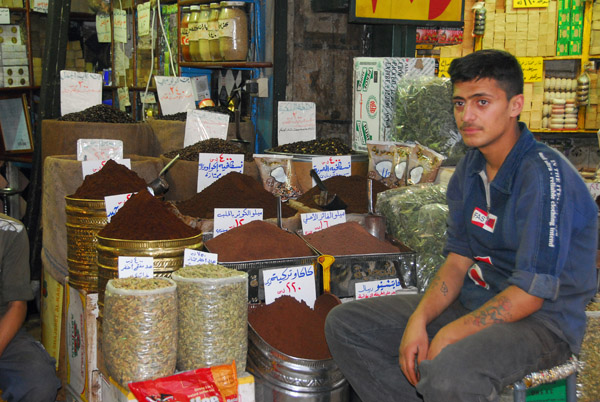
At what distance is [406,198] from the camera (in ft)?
7.45

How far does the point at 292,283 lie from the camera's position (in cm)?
199

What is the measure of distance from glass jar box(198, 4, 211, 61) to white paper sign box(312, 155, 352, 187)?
127cm

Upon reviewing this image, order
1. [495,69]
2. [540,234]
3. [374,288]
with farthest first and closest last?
[374,288] < [495,69] < [540,234]

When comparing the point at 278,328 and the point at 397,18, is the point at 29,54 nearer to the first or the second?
the point at 397,18

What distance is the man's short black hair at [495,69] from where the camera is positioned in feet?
5.04

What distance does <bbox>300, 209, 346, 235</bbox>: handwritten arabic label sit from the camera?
2223mm

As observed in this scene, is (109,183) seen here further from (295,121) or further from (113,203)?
(295,121)

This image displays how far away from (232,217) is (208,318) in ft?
1.95

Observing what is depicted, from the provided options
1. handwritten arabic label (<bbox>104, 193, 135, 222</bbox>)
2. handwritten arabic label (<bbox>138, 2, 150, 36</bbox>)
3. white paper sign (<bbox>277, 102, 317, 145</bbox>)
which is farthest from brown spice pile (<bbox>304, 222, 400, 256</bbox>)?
handwritten arabic label (<bbox>138, 2, 150, 36</bbox>)

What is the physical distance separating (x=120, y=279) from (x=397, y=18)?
186 centimetres

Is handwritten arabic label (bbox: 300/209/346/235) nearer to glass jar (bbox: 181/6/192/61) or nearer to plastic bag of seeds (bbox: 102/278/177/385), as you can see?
plastic bag of seeds (bbox: 102/278/177/385)

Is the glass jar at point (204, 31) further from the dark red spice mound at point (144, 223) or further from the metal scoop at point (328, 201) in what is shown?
the dark red spice mound at point (144, 223)


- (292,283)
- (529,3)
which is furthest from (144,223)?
(529,3)

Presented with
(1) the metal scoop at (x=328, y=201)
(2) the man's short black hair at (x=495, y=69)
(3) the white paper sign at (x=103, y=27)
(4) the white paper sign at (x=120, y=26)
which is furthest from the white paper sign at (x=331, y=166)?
(3) the white paper sign at (x=103, y=27)
